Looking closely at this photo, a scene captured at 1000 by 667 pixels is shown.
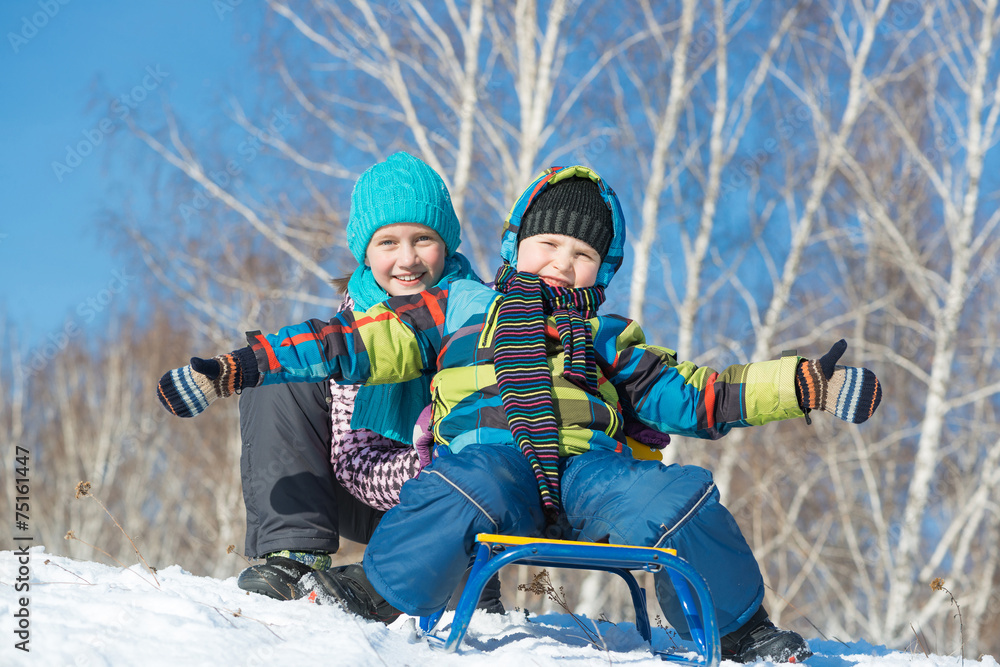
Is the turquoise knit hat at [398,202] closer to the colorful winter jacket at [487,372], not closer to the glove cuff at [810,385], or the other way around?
the colorful winter jacket at [487,372]

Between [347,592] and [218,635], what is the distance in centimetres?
64

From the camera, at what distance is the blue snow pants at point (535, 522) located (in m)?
1.72

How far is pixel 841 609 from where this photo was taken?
11.8m

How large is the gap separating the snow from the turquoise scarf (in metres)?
0.59

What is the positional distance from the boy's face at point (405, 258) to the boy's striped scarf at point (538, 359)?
0.43 metres

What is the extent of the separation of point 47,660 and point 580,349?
4.23 ft

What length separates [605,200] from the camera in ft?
7.97

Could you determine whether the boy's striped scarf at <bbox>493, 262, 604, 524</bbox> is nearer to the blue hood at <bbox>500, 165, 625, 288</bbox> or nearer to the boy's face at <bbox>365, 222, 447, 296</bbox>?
the blue hood at <bbox>500, 165, 625, 288</bbox>

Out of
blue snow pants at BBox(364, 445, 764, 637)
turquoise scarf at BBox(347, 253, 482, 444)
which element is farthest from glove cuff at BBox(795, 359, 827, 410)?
turquoise scarf at BBox(347, 253, 482, 444)

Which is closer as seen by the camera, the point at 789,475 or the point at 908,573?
the point at 908,573

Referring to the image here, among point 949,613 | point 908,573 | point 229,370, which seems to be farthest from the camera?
point 949,613

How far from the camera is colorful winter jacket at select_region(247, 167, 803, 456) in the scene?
6.59ft

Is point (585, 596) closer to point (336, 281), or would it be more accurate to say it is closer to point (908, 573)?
point (908, 573)

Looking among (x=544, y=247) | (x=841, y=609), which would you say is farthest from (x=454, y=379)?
(x=841, y=609)
